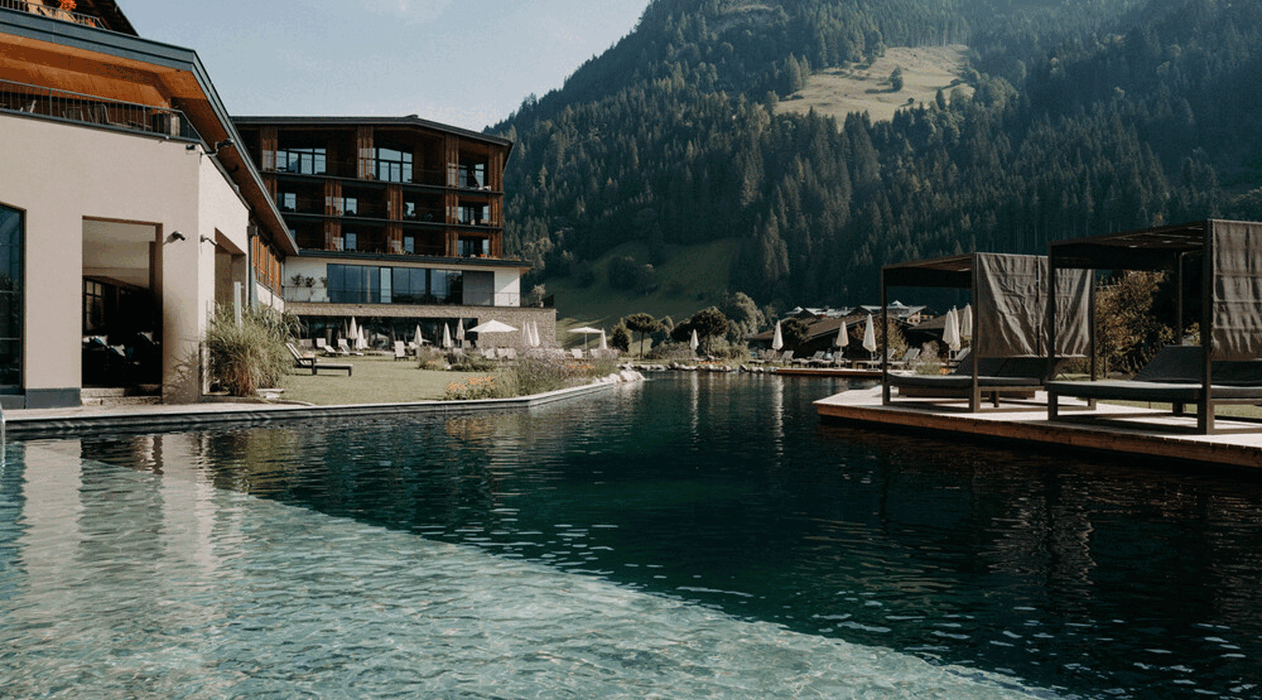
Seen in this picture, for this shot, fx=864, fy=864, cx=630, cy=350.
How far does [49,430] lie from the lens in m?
12.0

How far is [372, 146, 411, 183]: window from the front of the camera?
49.2m

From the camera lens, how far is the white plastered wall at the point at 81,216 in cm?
1371

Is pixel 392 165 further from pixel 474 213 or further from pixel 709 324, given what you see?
pixel 709 324

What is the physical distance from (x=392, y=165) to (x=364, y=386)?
33.3 meters

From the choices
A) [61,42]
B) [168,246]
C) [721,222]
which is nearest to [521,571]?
[168,246]

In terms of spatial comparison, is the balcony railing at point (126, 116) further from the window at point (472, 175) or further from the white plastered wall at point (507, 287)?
the window at point (472, 175)

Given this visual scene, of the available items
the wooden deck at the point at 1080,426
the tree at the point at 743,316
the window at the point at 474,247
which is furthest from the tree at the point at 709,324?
the wooden deck at the point at 1080,426

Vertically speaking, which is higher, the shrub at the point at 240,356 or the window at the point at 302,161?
the window at the point at 302,161

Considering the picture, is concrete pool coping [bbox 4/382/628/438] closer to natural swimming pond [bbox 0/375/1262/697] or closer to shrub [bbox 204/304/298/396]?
shrub [bbox 204/304/298/396]

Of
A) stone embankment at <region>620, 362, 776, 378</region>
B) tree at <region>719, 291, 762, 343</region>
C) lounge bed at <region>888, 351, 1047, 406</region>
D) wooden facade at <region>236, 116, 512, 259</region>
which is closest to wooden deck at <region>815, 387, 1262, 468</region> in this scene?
lounge bed at <region>888, 351, 1047, 406</region>

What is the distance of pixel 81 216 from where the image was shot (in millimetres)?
14164

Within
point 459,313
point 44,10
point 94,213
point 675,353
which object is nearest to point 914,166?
point 675,353

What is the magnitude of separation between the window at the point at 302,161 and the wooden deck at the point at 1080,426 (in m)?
40.7

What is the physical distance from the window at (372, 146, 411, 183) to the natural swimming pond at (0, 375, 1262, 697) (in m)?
41.9
